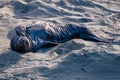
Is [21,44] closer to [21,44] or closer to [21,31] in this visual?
[21,44]

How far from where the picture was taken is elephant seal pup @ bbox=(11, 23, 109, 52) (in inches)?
215

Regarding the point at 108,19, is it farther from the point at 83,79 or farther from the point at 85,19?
the point at 83,79

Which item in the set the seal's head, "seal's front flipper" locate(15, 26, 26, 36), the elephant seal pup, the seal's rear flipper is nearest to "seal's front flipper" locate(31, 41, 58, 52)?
the elephant seal pup

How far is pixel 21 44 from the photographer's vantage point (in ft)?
17.7

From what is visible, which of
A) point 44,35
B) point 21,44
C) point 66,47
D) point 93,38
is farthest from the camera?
point 93,38

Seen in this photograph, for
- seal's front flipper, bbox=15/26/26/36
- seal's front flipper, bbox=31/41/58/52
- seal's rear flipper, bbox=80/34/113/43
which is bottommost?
seal's front flipper, bbox=31/41/58/52

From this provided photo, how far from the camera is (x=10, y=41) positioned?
593 cm

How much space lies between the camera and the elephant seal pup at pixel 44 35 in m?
5.45

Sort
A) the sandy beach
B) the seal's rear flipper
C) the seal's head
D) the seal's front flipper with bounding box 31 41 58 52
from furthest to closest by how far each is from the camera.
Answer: the seal's rear flipper, the seal's front flipper with bounding box 31 41 58 52, the seal's head, the sandy beach

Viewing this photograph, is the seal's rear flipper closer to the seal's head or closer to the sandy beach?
the sandy beach

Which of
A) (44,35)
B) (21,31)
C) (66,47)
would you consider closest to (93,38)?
(66,47)

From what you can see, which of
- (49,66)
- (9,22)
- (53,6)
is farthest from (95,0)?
(49,66)

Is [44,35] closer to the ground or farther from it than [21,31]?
closer to the ground

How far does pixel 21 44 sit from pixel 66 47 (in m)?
0.82
